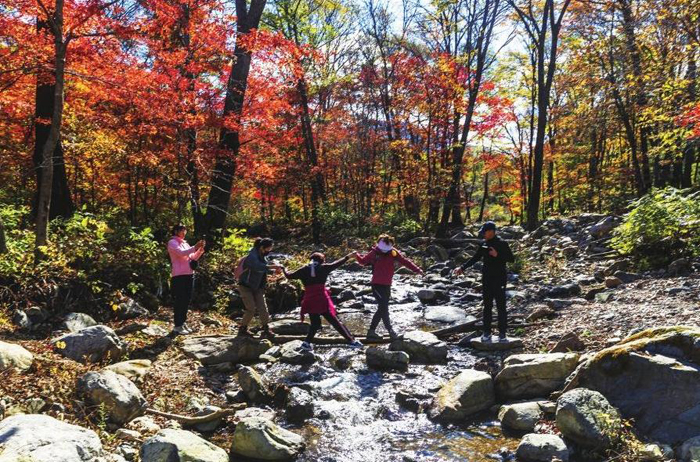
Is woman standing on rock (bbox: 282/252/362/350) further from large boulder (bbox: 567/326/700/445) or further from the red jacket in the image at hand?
large boulder (bbox: 567/326/700/445)

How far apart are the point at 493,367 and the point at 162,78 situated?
28.9ft

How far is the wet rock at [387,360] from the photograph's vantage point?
7.12 metres

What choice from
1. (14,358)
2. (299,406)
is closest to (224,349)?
(299,406)

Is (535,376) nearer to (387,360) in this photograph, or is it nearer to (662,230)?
(387,360)

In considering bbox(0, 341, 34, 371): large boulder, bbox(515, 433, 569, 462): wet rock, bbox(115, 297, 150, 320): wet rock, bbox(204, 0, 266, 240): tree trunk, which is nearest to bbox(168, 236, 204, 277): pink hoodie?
bbox(115, 297, 150, 320): wet rock

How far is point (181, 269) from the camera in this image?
7.93 meters

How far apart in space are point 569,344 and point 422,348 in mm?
2179

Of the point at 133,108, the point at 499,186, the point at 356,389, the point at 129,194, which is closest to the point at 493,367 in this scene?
the point at 356,389

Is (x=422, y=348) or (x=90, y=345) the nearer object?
(x=90, y=345)

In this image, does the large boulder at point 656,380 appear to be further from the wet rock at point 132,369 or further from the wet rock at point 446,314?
the wet rock at point 132,369

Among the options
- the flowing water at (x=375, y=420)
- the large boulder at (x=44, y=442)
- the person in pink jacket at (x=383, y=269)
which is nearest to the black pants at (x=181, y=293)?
the flowing water at (x=375, y=420)

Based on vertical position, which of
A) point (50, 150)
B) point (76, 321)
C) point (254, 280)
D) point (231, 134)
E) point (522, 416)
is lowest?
point (522, 416)

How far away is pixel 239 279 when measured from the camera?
317 inches

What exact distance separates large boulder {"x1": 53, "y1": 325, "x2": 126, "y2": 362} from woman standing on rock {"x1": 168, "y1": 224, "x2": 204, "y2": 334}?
5.18 feet
